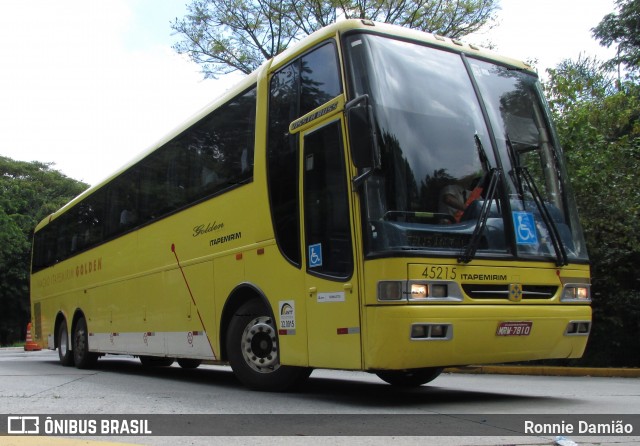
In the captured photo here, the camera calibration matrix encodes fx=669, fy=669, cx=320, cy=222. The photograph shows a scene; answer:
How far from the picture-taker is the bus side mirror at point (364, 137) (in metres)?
6.00

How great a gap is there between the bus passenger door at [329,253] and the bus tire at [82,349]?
8.68 metres

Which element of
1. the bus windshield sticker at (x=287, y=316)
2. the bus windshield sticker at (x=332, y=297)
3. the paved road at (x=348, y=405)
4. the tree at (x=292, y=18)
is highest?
the tree at (x=292, y=18)

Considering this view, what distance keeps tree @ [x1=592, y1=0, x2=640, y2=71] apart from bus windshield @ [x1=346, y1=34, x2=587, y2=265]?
999 inches

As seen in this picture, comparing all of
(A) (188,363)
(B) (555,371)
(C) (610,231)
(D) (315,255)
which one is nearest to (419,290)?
(D) (315,255)

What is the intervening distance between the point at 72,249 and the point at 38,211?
34.3 m

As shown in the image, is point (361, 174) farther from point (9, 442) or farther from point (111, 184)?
point (111, 184)

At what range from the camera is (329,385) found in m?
9.06

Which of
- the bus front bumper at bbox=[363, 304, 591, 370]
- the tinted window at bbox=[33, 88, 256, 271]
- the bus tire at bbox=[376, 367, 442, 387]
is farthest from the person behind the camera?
the tinted window at bbox=[33, 88, 256, 271]

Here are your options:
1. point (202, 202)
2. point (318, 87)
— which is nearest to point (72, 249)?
point (202, 202)

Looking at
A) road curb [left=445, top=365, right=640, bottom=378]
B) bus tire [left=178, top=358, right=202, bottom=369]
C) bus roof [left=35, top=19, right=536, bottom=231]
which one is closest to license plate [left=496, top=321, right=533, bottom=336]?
bus roof [left=35, top=19, right=536, bottom=231]

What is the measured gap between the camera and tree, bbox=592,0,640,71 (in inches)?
1157

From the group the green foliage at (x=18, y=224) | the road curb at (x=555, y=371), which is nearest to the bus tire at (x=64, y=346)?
the road curb at (x=555, y=371)

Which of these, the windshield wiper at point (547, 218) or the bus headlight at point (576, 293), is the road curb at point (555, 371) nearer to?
the bus headlight at point (576, 293)

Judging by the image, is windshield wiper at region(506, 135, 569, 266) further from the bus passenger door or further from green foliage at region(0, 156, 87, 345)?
green foliage at region(0, 156, 87, 345)
